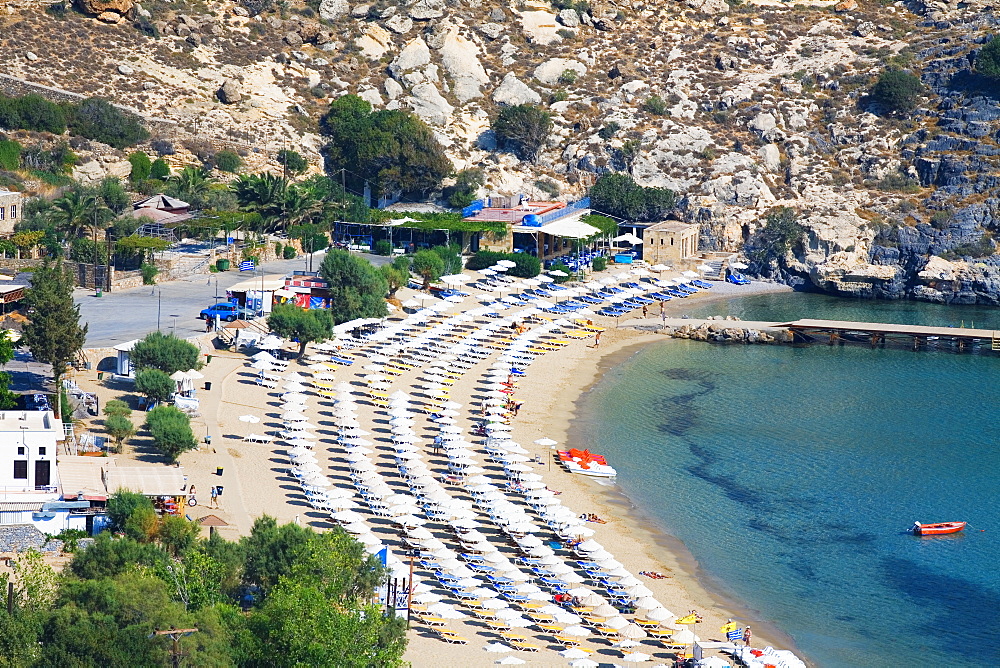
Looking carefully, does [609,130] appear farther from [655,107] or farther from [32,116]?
[32,116]

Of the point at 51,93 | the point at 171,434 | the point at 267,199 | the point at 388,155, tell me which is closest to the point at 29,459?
the point at 171,434

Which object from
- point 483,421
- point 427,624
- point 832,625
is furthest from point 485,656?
point 483,421

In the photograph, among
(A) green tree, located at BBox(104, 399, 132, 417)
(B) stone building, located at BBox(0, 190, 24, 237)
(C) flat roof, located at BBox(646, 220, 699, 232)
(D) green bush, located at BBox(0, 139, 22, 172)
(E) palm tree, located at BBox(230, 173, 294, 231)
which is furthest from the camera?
(C) flat roof, located at BBox(646, 220, 699, 232)

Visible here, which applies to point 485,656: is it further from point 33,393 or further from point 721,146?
point 721,146

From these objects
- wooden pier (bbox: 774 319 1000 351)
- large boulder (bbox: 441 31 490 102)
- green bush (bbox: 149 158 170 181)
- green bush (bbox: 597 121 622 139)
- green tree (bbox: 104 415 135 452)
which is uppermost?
large boulder (bbox: 441 31 490 102)

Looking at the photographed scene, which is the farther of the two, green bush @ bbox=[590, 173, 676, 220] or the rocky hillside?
green bush @ bbox=[590, 173, 676, 220]

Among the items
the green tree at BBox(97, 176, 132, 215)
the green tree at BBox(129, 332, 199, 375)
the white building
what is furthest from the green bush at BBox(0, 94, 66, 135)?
the white building

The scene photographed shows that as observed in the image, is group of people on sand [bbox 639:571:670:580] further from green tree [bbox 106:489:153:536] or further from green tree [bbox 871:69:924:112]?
green tree [bbox 871:69:924:112]
